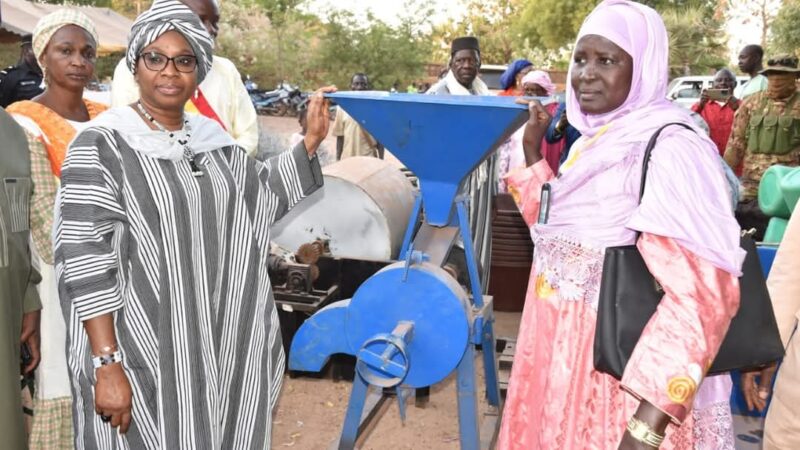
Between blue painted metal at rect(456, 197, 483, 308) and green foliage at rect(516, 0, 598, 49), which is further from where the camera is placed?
green foliage at rect(516, 0, 598, 49)

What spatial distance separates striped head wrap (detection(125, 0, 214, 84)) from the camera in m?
1.96

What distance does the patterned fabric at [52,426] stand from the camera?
2566 millimetres

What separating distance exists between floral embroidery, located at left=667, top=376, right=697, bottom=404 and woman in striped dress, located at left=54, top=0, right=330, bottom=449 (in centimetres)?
128

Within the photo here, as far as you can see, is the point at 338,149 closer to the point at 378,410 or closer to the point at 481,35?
the point at 378,410

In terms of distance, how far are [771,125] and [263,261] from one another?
5614 mm

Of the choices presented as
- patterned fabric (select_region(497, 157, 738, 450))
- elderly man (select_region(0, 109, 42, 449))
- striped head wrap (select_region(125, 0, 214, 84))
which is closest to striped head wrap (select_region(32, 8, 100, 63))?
elderly man (select_region(0, 109, 42, 449))

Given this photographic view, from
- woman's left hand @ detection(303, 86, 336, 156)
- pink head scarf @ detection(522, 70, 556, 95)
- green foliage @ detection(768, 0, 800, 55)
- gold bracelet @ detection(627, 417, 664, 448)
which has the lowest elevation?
gold bracelet @ detection(627, 417, 664, 448)

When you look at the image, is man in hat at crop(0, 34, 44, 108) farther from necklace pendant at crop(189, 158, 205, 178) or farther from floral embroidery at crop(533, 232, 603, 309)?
floral embroidery at crop(533, 232, 603, 309)

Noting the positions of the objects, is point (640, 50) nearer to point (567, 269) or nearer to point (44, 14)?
point (567, 269)

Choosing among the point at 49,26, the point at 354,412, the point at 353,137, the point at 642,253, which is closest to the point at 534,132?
the point at 642,253

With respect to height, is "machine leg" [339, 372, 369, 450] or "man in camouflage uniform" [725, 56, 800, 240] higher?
"man in camouflage uniform" [725, 56, 800, 240]

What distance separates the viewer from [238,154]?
2.24 metres

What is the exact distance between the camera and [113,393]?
187 centimetres

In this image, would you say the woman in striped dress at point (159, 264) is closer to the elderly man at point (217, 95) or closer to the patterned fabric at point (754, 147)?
the elderly man at point (217, 95)
